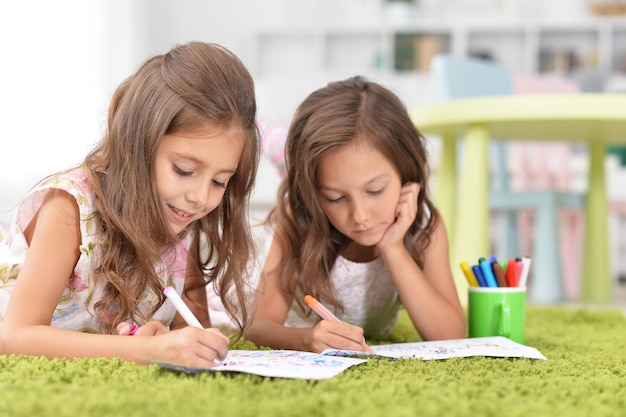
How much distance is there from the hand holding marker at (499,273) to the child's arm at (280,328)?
317mm

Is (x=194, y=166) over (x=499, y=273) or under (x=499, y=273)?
over

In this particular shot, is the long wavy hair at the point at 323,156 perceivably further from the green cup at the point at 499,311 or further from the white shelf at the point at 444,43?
the white shelf at the point at 444,43

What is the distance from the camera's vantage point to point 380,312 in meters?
1.49

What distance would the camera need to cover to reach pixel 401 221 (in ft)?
4.40

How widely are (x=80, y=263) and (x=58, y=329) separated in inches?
4.6

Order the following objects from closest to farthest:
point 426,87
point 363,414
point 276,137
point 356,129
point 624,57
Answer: point 363,414 < point 356,129 < point 276,137 < point 426,87 < point 624,57

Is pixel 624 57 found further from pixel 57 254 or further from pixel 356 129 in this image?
pixel 57 254

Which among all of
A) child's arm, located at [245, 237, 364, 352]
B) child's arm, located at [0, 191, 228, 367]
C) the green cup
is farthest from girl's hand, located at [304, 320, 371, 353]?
the green cup

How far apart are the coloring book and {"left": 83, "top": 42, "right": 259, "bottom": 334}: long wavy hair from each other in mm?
190

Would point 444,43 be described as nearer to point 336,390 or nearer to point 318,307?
point 318,307

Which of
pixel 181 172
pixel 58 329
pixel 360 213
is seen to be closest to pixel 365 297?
pixel 360 213

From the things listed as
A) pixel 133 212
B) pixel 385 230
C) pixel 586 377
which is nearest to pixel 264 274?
pixel 385 230

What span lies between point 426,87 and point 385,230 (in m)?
2.94

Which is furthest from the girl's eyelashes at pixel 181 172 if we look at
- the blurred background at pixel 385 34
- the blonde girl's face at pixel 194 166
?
the blurred background at pixel 385 34
